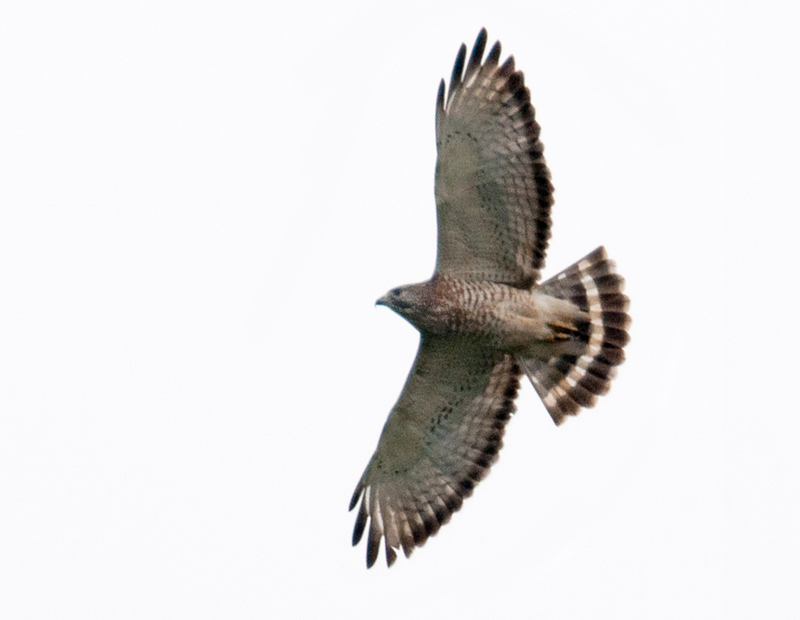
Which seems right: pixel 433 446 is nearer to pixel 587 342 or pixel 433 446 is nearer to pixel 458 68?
pixel 587 342

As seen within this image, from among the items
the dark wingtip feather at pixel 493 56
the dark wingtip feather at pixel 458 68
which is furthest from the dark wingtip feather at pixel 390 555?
the dark wingtip feather at pixel 493 56

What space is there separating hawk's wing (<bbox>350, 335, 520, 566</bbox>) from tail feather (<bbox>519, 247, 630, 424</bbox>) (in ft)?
1.07

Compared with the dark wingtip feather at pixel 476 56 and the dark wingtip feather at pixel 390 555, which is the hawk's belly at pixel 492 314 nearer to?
the dark wingtip feather at pixel 476 56

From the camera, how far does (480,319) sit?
11461 millimetres

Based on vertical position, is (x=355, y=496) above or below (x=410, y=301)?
below

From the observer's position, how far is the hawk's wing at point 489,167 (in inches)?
437

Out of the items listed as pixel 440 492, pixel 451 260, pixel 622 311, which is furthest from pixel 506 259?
pixel 440 492

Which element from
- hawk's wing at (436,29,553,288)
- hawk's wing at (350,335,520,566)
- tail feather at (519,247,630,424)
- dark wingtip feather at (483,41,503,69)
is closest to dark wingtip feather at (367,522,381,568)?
hawk's wing at (350,335,520,566)

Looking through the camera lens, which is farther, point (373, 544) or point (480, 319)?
point (373, 544)

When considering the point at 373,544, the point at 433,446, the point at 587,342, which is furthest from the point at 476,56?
the point at 373,544

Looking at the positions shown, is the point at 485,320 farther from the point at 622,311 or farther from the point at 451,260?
the point at 622,311

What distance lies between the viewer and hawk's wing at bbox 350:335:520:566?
Answer: 11.9m

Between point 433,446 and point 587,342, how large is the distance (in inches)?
59.3

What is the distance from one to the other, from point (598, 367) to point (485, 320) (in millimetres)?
1263
